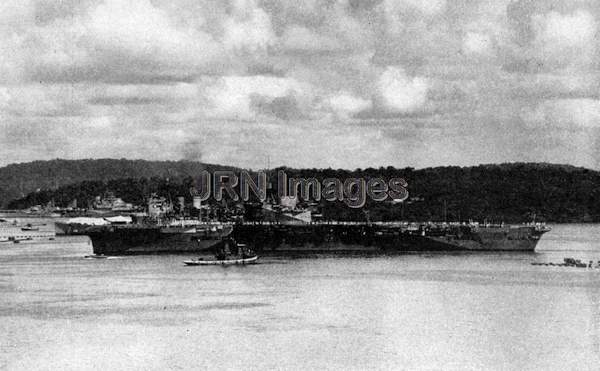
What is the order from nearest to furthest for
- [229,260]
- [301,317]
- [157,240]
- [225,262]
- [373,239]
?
[301,317] → [225,262] → [229,260] → [157,240] → [373,239]

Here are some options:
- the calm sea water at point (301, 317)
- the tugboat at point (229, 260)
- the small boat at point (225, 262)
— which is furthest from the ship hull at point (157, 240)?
the calm sea water at point (301, 317)

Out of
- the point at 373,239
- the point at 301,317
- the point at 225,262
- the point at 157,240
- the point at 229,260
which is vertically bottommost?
the point at 301,317

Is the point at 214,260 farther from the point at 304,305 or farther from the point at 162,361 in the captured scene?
the point at 162,361

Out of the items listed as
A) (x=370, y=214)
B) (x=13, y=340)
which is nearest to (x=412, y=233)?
(x=370, y=214)

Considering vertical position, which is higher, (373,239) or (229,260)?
(373,239)

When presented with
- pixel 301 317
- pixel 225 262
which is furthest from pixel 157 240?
pixel 301 317

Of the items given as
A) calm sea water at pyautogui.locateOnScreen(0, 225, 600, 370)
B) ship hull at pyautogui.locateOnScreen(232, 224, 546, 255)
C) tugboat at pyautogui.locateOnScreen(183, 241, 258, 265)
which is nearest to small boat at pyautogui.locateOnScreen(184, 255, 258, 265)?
tugboat at pyautogui.locateOnScreen(183, 241, 258, 265)

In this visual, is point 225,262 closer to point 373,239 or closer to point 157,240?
point 157,240

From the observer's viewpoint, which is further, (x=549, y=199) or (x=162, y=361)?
(x=549, y=199)
